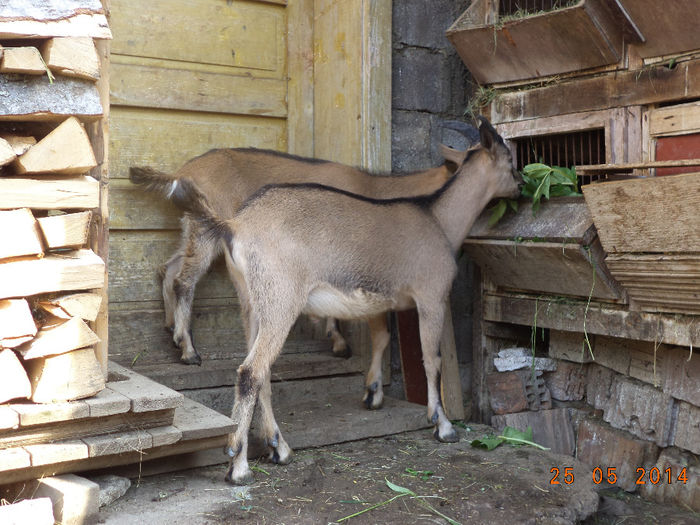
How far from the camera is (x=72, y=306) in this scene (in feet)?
10.4

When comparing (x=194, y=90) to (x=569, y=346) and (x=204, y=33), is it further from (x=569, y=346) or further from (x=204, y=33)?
(x=569, y=346)

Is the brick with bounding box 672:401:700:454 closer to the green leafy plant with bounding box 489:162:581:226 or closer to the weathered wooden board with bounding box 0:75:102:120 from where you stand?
the green leafy plant with bounding box 489:162:581:226

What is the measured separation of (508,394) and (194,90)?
10.1 ft

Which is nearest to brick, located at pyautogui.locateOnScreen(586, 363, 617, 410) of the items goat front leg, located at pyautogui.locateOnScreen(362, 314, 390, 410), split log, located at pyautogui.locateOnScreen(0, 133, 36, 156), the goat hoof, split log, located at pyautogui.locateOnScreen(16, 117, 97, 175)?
goat front leg, located at pyautogui.locateOnScreen(362, 314, 390, 410)

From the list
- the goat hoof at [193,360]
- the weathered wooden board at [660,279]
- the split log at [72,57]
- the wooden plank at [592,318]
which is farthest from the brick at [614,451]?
the split log at [72,57]

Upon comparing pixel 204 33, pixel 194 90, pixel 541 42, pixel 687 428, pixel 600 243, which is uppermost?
pixel 204 33

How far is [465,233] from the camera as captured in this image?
16.0 feet

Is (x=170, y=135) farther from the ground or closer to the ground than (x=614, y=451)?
farther from the ground

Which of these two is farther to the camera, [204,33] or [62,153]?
[204,33]

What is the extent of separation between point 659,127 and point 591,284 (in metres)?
0.97

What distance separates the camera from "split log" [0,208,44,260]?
302cm

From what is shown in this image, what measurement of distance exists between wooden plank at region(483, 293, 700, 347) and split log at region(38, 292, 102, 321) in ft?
9.22

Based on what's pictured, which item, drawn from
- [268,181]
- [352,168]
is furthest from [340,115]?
[268,181]
